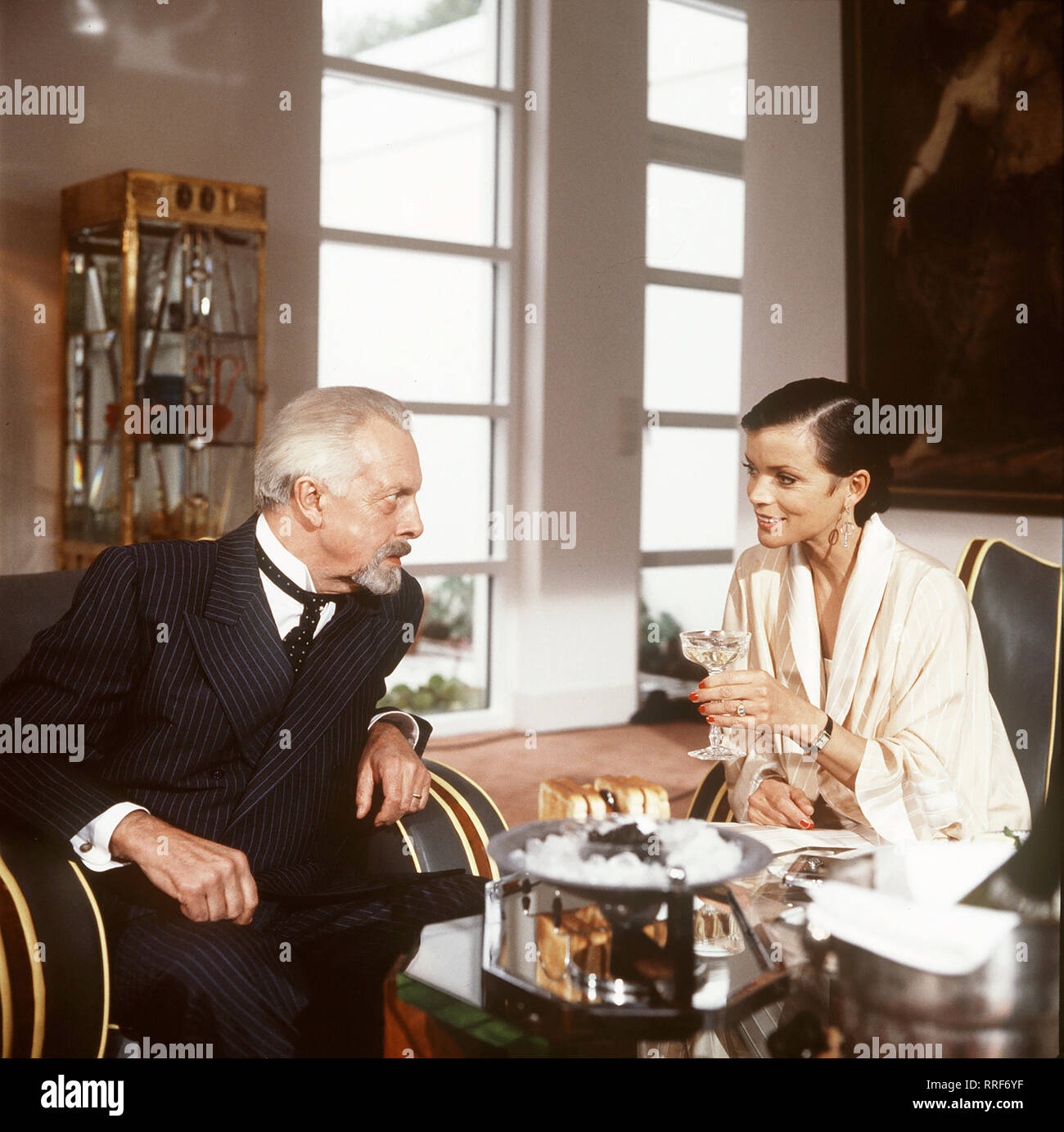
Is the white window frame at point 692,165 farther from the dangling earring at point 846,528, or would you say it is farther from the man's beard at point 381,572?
the man's beard at point 381,572

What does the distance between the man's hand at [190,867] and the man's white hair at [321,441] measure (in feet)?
1.81

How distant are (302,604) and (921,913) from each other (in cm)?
107

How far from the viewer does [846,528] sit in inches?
78.8

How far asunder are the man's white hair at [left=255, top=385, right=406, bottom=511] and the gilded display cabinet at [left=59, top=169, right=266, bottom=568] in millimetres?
1684

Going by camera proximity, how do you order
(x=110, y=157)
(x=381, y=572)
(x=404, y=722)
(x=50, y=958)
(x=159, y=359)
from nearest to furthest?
(x=50, y=958) → (x=381, y=572) → (x=404, y=722) → (x=110, y=157) → (x=159, y=359)

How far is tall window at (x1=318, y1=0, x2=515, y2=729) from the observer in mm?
2338

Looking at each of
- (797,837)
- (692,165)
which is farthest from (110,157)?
(797,837)

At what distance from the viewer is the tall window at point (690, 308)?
2.34m

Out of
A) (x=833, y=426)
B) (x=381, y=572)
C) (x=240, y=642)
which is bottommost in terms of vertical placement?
(x=240, y=642)

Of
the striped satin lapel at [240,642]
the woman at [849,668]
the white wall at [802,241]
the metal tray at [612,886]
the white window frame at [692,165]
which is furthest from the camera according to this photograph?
the white window frame at [692,165]

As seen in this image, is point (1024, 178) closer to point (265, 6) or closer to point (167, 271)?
point (265, 6)

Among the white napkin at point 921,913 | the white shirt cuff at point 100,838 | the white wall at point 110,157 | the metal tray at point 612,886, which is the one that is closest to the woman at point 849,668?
the white napkin at point 921,913

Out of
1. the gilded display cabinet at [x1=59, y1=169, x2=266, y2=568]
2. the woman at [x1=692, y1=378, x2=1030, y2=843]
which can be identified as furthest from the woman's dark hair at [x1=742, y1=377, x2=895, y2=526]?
the gilded display cabinet at [x1=59, y1=169, x2=266, y2=568]

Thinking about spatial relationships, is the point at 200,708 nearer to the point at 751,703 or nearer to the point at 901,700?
the point at 751,703
